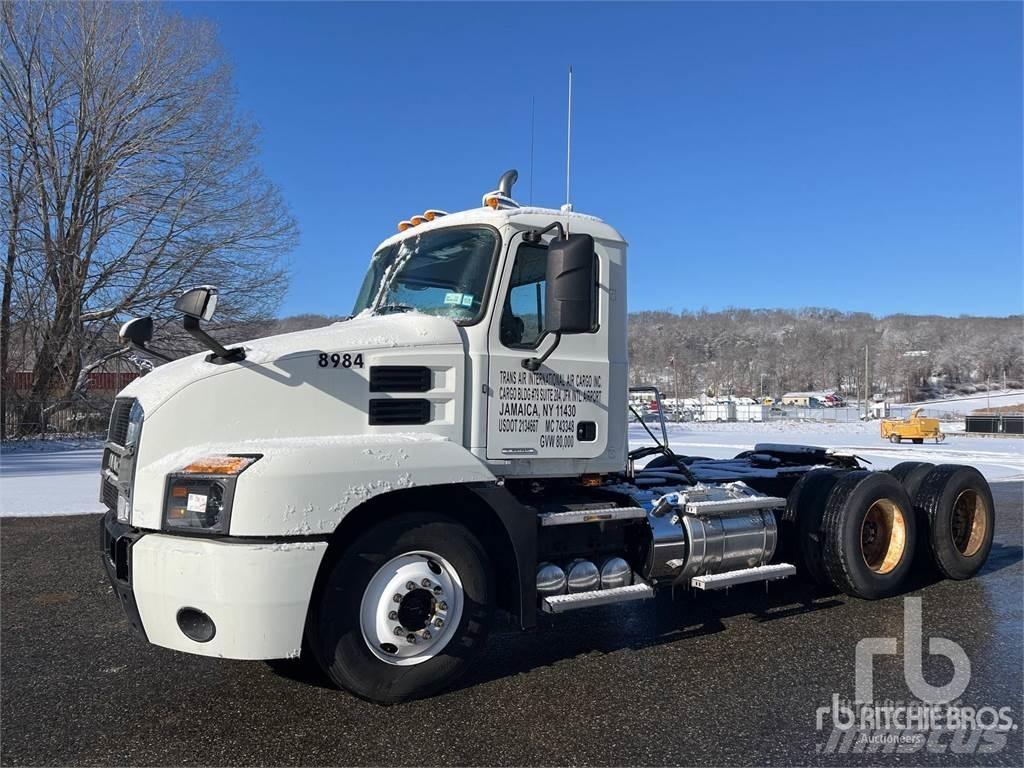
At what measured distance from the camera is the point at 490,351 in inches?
191

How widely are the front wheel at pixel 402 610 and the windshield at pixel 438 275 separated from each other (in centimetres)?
139

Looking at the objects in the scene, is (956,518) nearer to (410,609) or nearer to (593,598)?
(593,598)

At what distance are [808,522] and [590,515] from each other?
252 cm

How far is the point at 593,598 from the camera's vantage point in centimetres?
484

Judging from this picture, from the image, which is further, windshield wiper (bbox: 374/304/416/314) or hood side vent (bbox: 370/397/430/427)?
windshield wiper (bbox: 374/304/416/314)

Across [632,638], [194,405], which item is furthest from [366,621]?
[632,638]

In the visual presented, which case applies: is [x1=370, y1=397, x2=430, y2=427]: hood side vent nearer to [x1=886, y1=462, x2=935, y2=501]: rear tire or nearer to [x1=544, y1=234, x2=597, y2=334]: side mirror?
[x1=544, y1=234, x2=597, y2=334]: side mirror

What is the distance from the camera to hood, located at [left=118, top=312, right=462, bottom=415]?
4.28 metres

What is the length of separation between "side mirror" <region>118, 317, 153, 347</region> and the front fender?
3.04 ft

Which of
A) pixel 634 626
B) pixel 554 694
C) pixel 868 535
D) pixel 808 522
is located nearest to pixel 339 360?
pixel 554 694

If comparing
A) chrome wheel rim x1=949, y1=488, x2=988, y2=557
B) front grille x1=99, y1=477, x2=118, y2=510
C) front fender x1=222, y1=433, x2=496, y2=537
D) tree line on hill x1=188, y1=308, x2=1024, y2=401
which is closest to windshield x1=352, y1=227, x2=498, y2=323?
front fender x1=222, y1=433, x2=496, y2=537

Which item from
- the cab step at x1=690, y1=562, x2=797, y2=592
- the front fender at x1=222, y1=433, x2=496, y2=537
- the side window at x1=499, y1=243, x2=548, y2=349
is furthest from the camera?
the cab step at x1=690, y1=562, x2=797, y2=592

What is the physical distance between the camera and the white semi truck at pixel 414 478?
392 centimetres

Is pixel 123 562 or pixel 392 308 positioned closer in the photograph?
pixel 123 562
